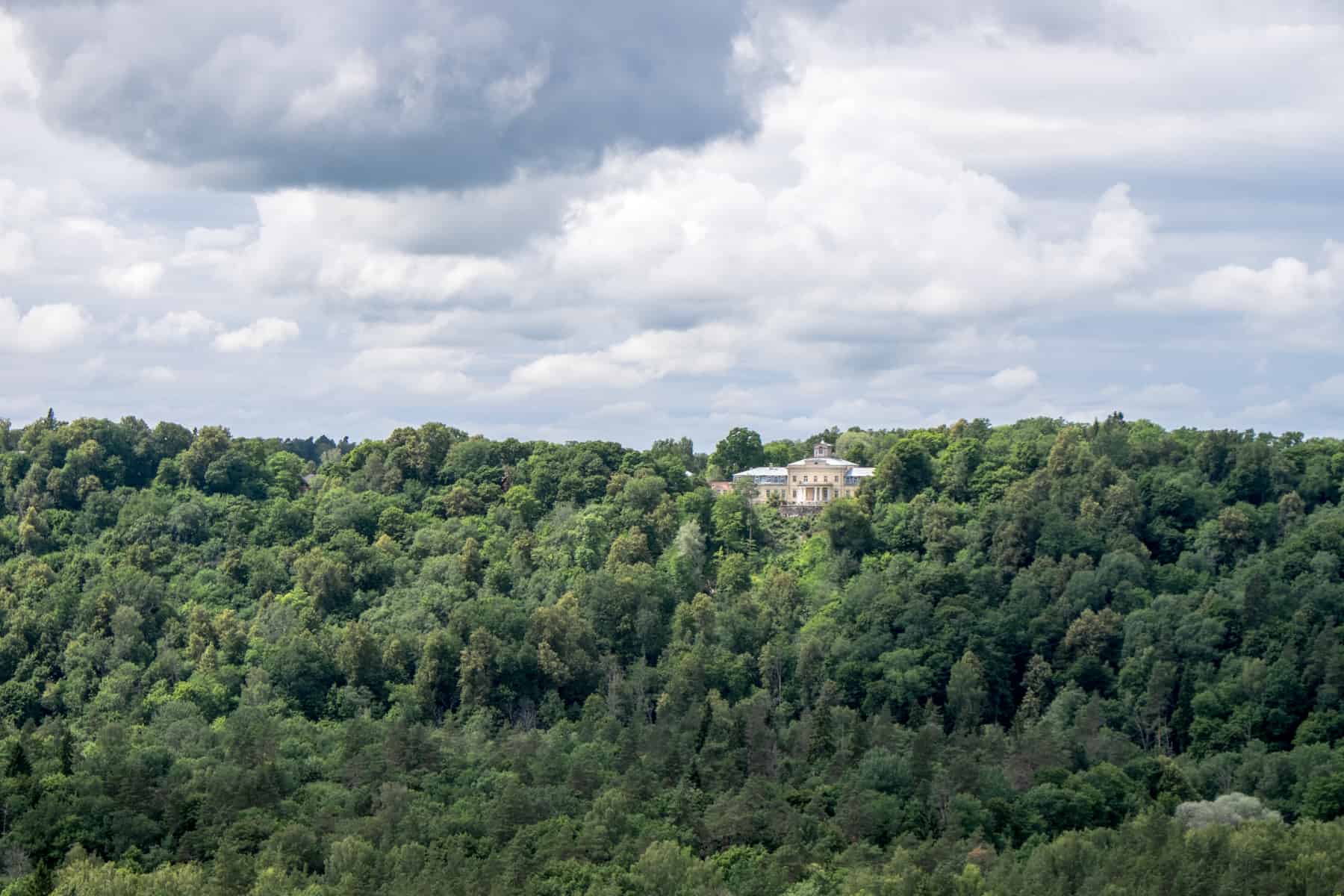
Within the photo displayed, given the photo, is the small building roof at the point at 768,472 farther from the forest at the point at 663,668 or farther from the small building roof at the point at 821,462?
the forest at the point at 663,668

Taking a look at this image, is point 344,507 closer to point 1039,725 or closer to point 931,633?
point 931,633

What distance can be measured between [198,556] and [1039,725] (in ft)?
175

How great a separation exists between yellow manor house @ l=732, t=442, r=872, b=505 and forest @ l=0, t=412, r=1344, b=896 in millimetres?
7257

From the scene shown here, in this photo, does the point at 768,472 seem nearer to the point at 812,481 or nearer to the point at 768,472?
the point at 768,472

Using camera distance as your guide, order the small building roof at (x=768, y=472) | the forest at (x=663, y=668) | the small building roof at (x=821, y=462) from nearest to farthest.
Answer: the forest at (x=663, y=668) → the small building roof at (x=821, y=462) → the small building roof at (x=768, y=472)

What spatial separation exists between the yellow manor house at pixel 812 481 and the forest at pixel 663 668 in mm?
7257

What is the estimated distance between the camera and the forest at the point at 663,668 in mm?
70625

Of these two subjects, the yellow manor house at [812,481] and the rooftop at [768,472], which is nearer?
the yellow manor house at [812,481]

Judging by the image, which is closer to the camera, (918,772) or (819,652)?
(918,772)

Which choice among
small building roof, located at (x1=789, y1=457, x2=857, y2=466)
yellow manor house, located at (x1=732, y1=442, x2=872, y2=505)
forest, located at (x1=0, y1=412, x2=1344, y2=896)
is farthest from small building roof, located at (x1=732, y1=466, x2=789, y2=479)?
forest, located at (x1=0, y1=412, x2=1344, y2=896)

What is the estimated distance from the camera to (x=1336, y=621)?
321 ft

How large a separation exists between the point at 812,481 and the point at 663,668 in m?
35.3

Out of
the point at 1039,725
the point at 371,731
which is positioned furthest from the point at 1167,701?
the point at 371,731

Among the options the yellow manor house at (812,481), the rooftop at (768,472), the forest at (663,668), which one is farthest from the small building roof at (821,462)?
the forest at (663,668)
